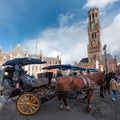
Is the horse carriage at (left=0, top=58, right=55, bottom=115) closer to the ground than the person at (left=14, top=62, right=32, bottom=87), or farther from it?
closer to the ground

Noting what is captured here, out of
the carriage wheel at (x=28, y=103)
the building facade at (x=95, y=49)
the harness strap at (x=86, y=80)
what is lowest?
the carriage wheel at (x=28, y=103)

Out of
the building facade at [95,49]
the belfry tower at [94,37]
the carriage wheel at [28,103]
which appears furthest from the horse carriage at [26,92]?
the belfry tower at [94,37]

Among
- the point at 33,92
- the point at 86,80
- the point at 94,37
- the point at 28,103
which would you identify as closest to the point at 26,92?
the point at 28,103

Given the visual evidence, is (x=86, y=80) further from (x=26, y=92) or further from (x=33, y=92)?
(x=26, y=92)

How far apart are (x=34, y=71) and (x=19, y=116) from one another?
63514 millimetres

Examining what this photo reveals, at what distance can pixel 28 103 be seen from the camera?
20.0 ft

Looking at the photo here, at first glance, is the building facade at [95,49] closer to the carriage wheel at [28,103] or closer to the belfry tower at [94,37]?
the belfry tower at [94,37]

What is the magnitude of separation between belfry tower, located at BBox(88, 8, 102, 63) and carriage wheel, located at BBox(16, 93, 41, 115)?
→ 89154 mm

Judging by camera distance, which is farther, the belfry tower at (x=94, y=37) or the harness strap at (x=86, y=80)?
the belfry tower at (x=94, y=37)

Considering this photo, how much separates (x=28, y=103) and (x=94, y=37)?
99702 millimetres

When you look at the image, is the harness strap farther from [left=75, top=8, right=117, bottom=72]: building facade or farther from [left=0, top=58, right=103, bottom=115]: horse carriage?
[left=75, top=8, right=117, bottom=72]: building facade

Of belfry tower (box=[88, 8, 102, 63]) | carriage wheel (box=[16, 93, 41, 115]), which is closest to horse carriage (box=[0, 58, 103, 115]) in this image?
carriage wheel (box=[16, 93, 41, 115])

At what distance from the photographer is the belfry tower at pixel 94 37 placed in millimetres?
95438

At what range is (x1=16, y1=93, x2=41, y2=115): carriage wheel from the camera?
239 inches
